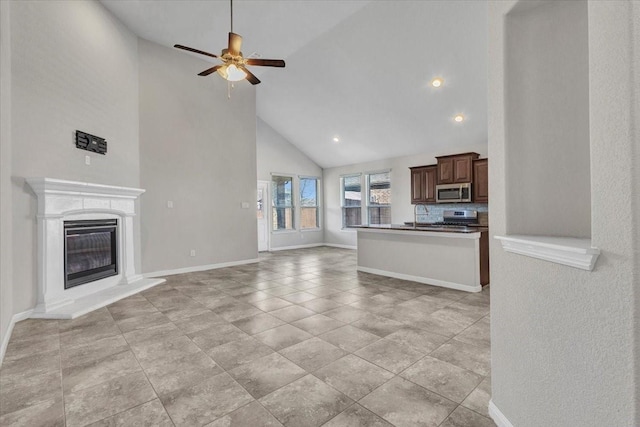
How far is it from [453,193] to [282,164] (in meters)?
5.00

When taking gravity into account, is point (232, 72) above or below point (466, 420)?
above

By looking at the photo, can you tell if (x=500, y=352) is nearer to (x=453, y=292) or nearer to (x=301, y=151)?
(x=453, y=292)

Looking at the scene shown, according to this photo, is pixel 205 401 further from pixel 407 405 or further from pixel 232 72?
pixel 232 72

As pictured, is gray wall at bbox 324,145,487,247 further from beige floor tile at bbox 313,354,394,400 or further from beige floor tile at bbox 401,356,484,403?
beige floor tile at bbox 313,354,394,400

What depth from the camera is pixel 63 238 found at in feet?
12.3

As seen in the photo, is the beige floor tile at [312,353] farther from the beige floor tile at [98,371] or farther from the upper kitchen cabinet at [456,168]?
the upper kitchen cabinet at [456,168]

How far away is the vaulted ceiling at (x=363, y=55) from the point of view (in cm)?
443

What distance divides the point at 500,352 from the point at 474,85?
16.3ft

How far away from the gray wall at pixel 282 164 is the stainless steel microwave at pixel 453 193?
14.6ft

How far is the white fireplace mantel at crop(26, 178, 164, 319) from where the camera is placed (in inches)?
136

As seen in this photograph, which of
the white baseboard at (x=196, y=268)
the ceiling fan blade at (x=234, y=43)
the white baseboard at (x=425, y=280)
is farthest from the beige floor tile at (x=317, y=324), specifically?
the white baseboard at (x=196, y=268)

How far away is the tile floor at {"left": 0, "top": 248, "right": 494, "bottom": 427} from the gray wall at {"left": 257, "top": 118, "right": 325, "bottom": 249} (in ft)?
17.2

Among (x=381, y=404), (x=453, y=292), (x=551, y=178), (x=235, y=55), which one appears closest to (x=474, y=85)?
(x=453, y=292)

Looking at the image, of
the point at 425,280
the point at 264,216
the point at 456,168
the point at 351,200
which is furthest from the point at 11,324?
the point at 351,200
